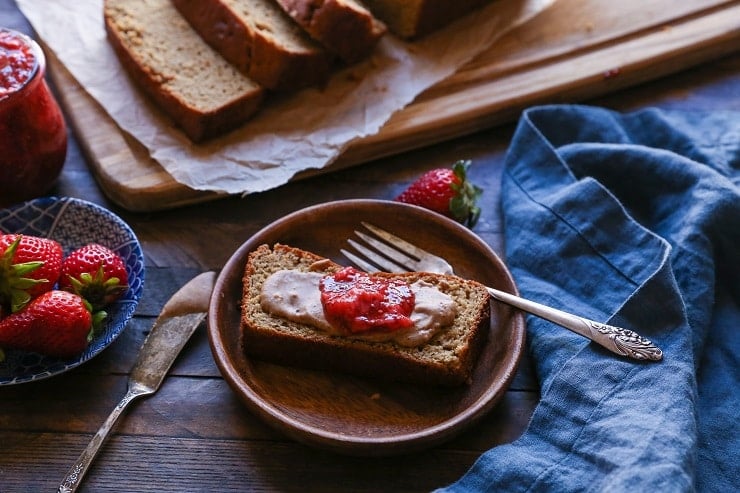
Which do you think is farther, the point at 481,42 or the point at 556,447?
the point at 481,42

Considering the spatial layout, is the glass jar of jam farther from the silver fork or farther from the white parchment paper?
the silver fork

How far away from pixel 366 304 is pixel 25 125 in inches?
48.4

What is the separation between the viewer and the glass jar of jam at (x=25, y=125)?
7.80ft

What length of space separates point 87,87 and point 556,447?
2.03 meters

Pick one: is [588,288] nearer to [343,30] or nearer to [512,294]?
[512,294]

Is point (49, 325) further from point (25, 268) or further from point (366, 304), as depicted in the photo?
point (366, 304)

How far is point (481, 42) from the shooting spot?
3109 mm

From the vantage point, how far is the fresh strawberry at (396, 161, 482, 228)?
94.1 inches

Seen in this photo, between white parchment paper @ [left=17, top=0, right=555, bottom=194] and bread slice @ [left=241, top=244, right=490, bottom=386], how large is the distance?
67 centimetres

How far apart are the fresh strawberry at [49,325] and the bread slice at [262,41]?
3.75 feet

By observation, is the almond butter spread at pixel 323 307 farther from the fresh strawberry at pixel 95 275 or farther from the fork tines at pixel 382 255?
the fresh strawberry at pixel 95 275

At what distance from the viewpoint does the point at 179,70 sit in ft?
9.25

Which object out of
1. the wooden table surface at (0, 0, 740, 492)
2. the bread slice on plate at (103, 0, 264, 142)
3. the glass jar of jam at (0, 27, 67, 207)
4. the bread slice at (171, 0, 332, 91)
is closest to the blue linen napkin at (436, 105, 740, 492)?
the wooden table surface at (0, 0, 740, 492)

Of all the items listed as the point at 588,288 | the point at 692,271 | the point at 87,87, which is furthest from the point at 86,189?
the point at 692,271
